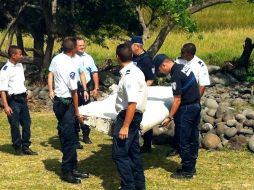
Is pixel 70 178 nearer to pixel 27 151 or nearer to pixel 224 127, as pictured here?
pixel 27 151

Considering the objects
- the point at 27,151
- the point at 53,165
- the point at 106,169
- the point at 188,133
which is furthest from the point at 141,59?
the point at 27,151

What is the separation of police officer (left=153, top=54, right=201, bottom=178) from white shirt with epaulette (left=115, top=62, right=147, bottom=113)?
953 millimetres

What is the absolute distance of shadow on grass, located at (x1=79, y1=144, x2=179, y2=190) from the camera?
841 centimetres

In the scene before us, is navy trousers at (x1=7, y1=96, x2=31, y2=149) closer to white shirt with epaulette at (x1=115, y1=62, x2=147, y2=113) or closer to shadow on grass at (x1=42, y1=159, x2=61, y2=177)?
shadow on grass at (x1=42, y1=159, x2=61, y2=177)

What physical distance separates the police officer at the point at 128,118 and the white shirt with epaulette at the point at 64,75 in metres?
0.92

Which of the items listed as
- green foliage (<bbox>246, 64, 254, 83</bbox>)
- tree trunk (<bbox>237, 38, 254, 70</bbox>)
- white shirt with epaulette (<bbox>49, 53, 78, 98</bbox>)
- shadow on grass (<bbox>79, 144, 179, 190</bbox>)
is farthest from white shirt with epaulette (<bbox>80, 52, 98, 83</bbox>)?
tree trunk (<bbox>237, 38, 254, 70</bbox>)

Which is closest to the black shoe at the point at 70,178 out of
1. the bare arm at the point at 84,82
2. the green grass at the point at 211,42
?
the bare arm at the point at 84,82

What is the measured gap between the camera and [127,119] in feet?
23.0

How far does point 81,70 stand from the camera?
995 centimetres

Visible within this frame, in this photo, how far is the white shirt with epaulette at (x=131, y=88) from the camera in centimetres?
696

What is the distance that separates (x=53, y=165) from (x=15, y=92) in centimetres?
136

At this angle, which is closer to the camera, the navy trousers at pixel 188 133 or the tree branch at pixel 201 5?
the navy trousers at pixel 188 133

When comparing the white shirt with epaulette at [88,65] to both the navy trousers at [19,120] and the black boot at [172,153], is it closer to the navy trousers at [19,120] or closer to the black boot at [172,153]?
the navy trousers at [19,120]

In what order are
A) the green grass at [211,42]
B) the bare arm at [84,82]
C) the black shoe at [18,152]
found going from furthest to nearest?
the green grass at [211,42]
the bare arm at [84,82]
the black shoe at [18,152]
